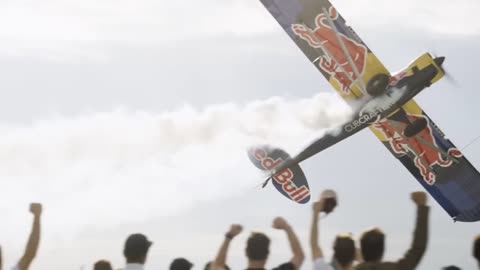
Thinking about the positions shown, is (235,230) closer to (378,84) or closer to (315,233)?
(315,233)

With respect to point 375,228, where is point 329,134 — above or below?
above

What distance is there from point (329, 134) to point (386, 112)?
2.20 meters

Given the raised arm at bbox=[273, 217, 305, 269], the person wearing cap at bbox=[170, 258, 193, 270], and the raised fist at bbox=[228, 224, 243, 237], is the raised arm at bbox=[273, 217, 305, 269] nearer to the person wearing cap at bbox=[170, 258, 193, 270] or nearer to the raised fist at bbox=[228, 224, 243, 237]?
the raised fist at bbox=[228, 224, 243, 237]

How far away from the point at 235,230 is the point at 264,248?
19.4 inches

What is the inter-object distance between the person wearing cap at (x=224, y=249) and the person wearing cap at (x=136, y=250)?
2.04 ft

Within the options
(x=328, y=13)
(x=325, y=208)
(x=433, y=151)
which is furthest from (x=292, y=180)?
(x=325, y=208)

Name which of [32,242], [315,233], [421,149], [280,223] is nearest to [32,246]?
[32,242]

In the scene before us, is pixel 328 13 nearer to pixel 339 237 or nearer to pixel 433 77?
pixel 433 77

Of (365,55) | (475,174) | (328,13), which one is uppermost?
(328,13)

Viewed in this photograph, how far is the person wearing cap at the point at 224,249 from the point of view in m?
7.04

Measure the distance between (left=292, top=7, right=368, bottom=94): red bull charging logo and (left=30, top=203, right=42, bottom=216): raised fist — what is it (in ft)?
80.0

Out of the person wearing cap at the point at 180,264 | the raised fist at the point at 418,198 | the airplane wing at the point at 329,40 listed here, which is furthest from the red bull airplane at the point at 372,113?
the raised fist at the point at 418,198

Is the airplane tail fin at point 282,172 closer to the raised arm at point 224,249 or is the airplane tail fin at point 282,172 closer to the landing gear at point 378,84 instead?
the landing gear at point 378,84

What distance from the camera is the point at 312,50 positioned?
31562mm
